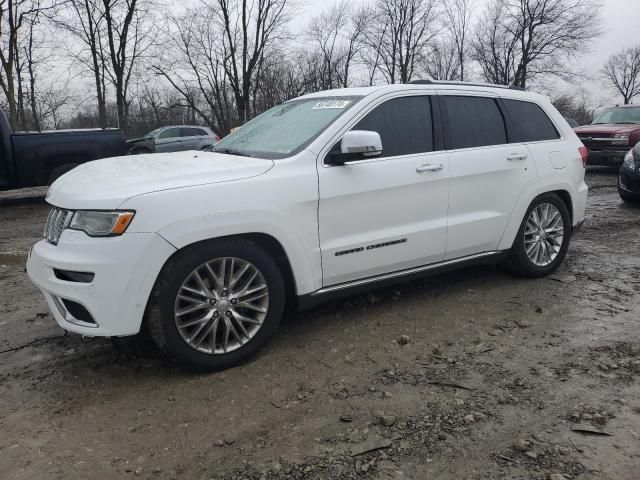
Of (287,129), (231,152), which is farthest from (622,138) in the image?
(231,152)

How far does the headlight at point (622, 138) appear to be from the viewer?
41.1 ft

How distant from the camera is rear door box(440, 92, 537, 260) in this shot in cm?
409

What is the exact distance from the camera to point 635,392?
2.84m

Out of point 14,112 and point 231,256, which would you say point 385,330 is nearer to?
point 231,256

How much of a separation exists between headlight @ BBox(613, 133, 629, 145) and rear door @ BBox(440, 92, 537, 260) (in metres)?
9.86

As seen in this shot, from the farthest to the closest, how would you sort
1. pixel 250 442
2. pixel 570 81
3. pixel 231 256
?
pixel 570 81
pixel 231 256
pixel 250 442

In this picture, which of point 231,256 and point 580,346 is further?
point 580,346

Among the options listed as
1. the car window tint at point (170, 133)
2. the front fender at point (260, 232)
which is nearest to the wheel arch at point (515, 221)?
the front fender at point (260, 232)

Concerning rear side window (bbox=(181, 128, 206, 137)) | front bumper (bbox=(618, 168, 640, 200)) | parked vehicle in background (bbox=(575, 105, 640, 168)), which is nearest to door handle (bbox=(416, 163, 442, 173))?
front bumper (bbox=(618, 168, 640, 200))

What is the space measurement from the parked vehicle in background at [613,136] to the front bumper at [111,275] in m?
12.9

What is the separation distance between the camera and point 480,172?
4180mm

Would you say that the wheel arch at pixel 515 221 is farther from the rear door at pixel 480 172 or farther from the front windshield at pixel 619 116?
the front windshield at pixel 619 116

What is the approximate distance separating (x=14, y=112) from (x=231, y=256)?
21809 mm

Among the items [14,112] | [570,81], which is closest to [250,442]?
[14,112]
